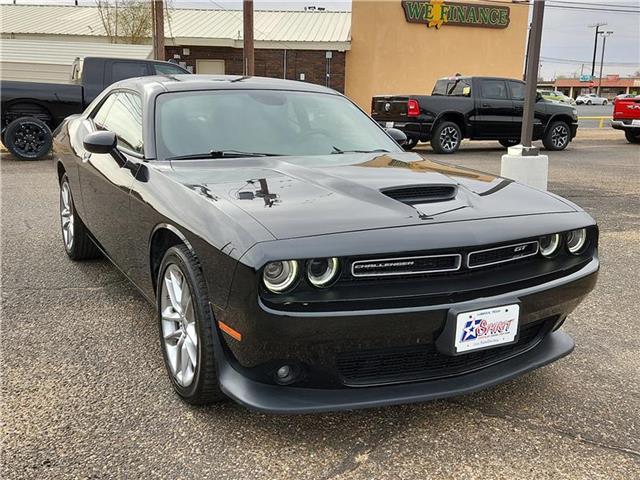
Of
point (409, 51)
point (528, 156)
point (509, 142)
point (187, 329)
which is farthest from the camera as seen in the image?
point (409, 51)

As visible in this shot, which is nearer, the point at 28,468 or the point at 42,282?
the point at 28,468

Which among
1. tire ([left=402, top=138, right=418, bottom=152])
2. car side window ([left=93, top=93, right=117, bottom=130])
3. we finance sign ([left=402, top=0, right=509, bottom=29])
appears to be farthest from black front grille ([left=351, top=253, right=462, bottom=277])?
we finance sign ([left=402, top=0, right=509, bottom=29])

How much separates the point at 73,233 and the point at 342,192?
9.70 ft

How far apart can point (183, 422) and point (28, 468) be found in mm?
591

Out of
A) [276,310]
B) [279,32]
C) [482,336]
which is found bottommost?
[482,336]

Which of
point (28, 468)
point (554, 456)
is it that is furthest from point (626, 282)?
point (28, 468)

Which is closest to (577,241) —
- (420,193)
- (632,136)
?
(420,193)

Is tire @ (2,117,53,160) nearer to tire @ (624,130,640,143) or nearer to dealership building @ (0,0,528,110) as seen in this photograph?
tire @ (624,130,640,143)

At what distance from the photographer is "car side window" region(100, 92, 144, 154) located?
3514mm

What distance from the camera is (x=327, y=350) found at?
7.20 feet

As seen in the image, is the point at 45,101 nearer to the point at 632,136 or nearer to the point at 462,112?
the point at 462,112

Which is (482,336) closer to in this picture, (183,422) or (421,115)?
(183,422)

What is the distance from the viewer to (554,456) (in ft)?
7.70

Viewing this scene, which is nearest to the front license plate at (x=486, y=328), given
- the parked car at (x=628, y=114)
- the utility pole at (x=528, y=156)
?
the utility pole at (x=528, y=156)
